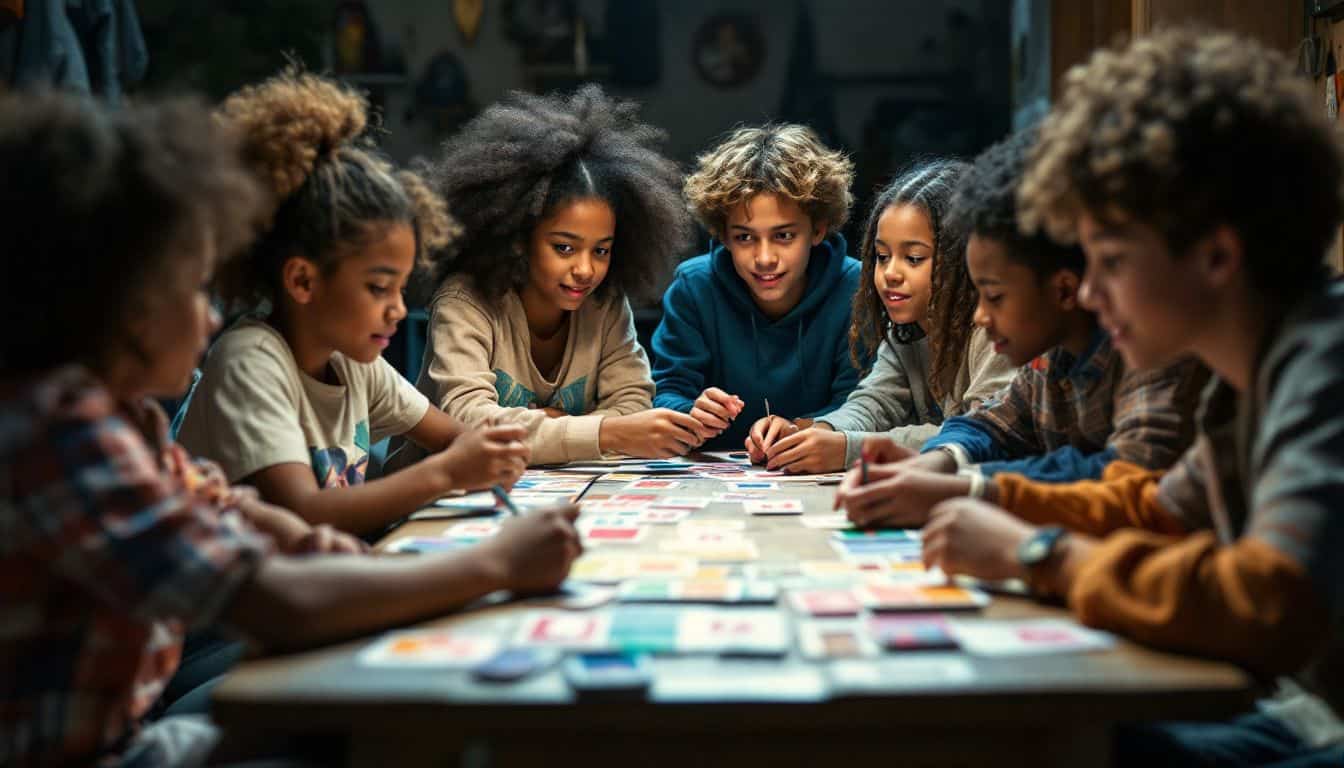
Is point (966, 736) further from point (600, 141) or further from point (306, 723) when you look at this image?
point (600, 141)

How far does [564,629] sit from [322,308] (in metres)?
0.99

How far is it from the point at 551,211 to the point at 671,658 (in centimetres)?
183

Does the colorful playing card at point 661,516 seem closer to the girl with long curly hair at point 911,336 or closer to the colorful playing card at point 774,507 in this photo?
the colorful playing card at point 774,507

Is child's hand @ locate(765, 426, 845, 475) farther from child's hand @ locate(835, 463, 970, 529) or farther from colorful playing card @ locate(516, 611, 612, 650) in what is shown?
colorful playing card @ locate(516, 611, 612, 650)

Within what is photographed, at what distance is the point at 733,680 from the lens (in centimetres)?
101

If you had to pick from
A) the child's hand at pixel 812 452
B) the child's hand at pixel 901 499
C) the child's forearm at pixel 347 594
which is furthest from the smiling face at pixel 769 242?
the child's forearm at pixel 347 594

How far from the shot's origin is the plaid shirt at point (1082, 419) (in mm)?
1609

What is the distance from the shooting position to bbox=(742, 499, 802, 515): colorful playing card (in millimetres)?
1827

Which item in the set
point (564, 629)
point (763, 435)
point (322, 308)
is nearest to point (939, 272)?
point (763, 435)

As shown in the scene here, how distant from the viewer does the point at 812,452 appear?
2348mm

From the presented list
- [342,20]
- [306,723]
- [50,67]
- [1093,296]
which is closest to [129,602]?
[306,723]

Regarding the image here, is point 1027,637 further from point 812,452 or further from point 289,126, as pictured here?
point 289,126

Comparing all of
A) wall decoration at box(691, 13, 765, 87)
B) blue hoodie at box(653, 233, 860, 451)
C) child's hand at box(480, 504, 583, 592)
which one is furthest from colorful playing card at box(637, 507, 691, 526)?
wall decoration at box(691, 13, 765, 87)

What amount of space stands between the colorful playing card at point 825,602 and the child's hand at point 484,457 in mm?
776
